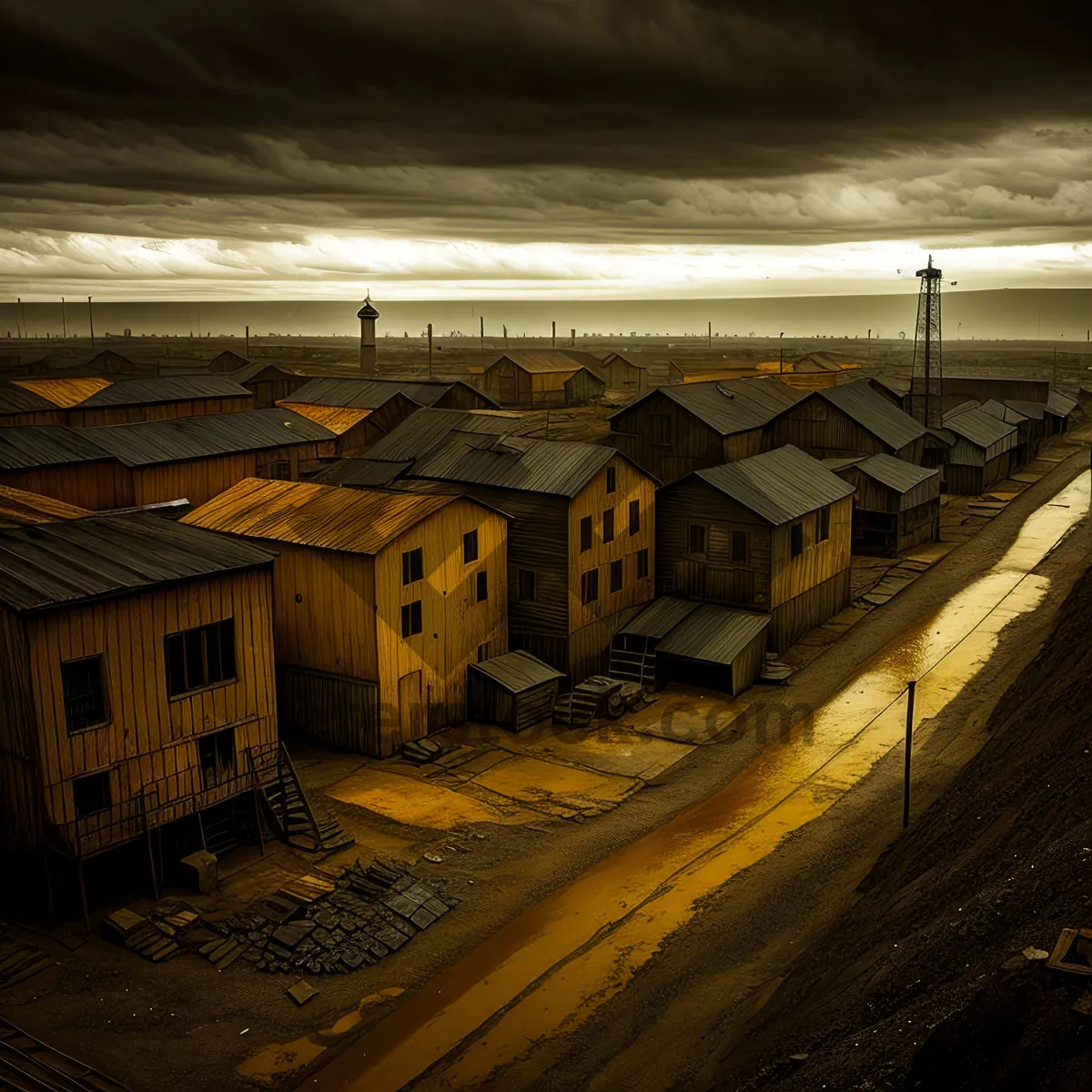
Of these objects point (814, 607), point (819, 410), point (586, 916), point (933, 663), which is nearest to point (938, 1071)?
point (586, 916)

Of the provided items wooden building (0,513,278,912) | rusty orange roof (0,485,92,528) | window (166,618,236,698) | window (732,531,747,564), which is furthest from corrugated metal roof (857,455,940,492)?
rusty orange roof (0,485,92,528)

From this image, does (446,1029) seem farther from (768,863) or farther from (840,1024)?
(768,863)

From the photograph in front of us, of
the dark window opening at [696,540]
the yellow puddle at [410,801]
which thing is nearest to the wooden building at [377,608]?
the yellow puddle at [410,801]

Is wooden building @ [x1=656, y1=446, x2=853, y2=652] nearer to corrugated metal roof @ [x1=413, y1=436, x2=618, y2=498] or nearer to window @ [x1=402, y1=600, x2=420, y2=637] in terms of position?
corrugated metal roof @ [x1=413, y1=436, x2=618, y2=498]

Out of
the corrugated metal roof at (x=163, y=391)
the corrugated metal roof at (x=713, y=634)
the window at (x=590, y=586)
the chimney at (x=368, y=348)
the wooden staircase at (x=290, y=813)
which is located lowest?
the wooden staircase at (x=290, y=813)

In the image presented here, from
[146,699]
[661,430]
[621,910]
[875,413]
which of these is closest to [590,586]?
[621,910]

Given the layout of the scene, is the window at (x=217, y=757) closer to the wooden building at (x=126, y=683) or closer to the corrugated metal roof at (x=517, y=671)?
the wooden building at (x=126, y=683)

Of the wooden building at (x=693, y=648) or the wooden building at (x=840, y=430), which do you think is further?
the wooden building at (x=840, y=430)
